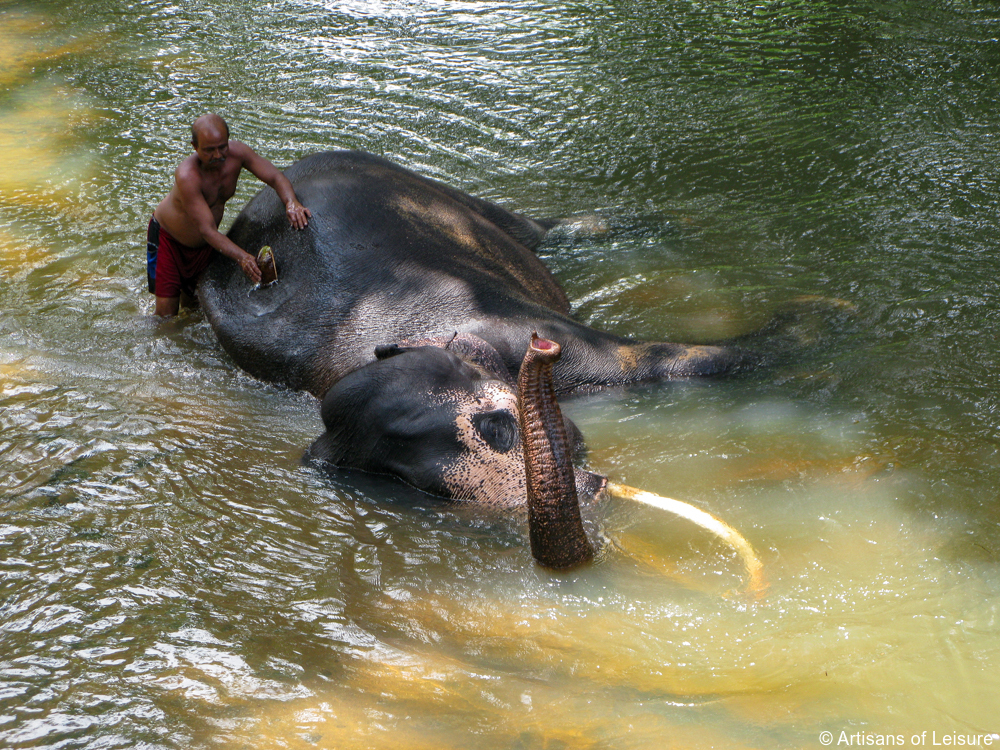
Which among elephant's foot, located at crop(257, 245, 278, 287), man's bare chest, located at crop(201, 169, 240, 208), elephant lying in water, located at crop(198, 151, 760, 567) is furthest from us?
man's bare chest, located at crop(201, 169, 240, 208)

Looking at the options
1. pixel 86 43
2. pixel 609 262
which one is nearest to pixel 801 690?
pixel 609 262

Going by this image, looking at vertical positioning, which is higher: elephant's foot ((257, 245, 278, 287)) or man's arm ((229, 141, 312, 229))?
man's arm ((229, 141, 312, 229))

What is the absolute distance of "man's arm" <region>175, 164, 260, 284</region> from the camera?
17.8 feet

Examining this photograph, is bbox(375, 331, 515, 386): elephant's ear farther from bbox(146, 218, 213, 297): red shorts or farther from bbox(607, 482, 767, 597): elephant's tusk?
bbox(146, 218, 213, 297): red shorts

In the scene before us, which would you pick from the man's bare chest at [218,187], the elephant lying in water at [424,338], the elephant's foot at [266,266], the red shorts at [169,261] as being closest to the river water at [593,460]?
the elephant lying in water at [424,338]

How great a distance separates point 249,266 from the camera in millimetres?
5336

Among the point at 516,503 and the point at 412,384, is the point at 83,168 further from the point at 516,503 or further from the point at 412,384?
the point at 516,503

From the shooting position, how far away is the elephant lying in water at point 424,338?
3.95m

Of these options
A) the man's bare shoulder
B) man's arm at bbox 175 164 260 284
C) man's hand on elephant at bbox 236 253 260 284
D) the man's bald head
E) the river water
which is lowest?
the river water

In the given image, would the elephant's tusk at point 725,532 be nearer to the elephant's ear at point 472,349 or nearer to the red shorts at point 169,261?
the elephant's ear at point 472,349

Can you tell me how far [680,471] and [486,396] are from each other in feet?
2.86

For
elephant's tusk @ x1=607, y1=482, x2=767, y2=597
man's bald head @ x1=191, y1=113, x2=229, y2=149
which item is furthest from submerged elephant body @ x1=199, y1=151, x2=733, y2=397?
elephant's tusk @ x1=607, y1=482, x2=767, y2=597

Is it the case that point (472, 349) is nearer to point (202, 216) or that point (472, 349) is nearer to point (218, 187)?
point (202, 216)

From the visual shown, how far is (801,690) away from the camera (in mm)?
2893
